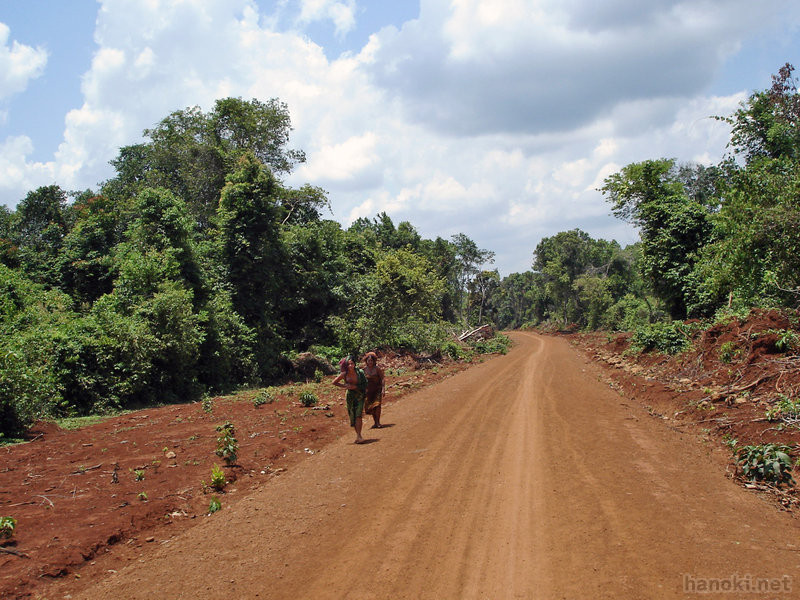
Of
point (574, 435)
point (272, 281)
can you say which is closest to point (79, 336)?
point (272, 281)

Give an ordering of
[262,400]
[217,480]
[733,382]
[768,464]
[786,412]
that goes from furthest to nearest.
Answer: [262,400] → [733,382] → [786,412] → [217,480] → [768,464]

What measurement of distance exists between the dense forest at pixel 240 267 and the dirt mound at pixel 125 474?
3.14 meters

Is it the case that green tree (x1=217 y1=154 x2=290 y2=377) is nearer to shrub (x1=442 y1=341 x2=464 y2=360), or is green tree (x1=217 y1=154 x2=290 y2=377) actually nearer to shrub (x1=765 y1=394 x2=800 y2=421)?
shrub (x1=442 y1=341 x2=464 y2=360)

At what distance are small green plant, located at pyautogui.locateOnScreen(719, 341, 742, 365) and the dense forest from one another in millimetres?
2186

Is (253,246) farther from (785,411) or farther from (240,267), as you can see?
(785,411)

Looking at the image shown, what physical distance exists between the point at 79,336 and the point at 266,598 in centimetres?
1598

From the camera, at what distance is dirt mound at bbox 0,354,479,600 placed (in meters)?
5.68

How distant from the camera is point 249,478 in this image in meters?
8.37

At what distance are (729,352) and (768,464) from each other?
8544 mm

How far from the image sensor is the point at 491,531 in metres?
5.56

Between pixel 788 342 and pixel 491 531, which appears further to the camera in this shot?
pixel 788 342

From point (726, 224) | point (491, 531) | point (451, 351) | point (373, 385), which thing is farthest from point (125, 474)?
point (451, 351)

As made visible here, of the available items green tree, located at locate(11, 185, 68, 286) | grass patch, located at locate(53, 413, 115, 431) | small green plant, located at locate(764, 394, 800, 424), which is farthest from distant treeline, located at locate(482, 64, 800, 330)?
green tree, located at locate(11, 185, 68, 286)

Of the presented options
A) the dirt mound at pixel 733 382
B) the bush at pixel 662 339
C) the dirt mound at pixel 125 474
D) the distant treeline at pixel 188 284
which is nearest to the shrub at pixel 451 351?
the distant treeline at pixel 188 284
